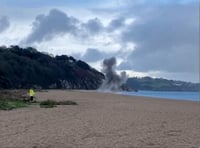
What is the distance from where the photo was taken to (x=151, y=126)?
17.0m

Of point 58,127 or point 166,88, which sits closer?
point 58,127

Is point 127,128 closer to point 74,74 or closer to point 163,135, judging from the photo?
point 163,135

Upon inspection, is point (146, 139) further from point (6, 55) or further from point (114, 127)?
point (6, 55)

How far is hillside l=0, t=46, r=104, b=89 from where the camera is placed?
99250 millimetres

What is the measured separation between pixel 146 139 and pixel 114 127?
3114 mm

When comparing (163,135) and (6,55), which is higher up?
(6,55)

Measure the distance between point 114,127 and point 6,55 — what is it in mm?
90231

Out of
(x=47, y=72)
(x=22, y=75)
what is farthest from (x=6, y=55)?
(x=47, y=72)

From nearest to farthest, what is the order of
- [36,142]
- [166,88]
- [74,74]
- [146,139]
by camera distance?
[36,142]
[146,139]
[74,74]
[166,88]

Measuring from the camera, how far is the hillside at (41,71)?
326ft

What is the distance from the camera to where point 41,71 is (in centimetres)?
11081

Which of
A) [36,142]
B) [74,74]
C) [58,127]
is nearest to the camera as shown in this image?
[36,142]

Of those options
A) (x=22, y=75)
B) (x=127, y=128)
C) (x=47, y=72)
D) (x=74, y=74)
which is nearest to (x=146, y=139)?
(x=127, y=128)

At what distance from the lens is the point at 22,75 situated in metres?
105
